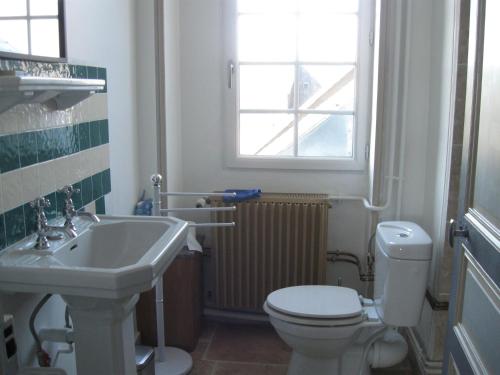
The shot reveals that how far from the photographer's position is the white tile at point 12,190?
1.54m

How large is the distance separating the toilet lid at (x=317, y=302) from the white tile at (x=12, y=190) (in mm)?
1147

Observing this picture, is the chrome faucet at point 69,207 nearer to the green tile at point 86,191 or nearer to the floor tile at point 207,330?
the green tile at point 86,191

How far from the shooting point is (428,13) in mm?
2531

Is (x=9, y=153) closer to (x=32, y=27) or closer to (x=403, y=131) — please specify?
(x=32, y=27)

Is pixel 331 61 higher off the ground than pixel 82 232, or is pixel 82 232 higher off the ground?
pixel 331 61

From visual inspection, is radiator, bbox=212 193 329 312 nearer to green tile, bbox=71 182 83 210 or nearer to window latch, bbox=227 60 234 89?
window latch, bbox=227 60 234 89

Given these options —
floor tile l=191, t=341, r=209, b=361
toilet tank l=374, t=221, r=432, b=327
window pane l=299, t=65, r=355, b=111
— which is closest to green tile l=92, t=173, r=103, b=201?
floor tile l=191, t=341, r=209, b=361

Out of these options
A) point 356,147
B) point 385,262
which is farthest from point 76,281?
point 356,147

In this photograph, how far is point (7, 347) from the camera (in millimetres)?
1502

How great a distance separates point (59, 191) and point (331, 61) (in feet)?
5.62

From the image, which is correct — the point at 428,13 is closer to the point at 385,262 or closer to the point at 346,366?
the point at 385,262

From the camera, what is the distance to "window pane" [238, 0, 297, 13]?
2941 millimetres

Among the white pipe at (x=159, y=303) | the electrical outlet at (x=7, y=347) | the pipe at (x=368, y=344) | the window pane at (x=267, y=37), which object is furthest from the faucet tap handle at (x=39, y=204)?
the window pane at (x=267, y=37)

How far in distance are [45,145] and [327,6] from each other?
1789 mm
